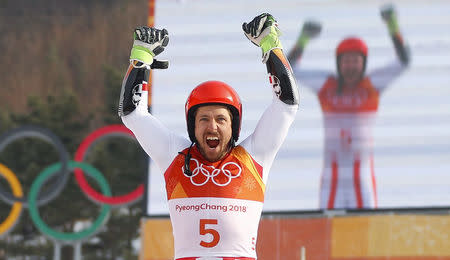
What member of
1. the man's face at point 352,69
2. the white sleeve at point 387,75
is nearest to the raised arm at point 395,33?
the white sleeve at point 387,75

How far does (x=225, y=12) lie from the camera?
15633 millimetres

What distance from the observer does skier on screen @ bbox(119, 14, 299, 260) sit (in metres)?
6.30

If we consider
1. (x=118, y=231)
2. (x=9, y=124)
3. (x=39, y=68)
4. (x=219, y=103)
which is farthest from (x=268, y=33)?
(x=39, y=68)

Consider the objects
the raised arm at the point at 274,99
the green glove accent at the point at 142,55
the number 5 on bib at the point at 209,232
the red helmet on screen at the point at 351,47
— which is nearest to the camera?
the number 5 on bib at the point at 209,232

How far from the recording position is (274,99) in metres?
6.54

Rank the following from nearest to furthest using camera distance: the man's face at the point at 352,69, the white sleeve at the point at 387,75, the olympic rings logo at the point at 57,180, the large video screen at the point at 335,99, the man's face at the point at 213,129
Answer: the man's face at the point at 213,129 → the large video screen at the point at 335,99 → the white sleeve at the point at 387,75 → the man's face at the point at 352,69 → the olympic rings logo at the point at 57,180

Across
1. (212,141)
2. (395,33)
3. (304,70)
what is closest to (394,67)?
(395,33)

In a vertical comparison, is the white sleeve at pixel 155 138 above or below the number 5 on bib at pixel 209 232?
above

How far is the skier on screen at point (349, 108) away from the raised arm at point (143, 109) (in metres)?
8.35

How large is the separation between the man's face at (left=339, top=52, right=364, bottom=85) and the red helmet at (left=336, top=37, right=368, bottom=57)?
14 cm

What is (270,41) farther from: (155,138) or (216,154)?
(155,138)

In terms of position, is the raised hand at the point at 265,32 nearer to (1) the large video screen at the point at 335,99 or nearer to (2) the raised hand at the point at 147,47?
(2) the raised hand at the point at 147,47

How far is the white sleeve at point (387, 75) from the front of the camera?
15094 millimetres

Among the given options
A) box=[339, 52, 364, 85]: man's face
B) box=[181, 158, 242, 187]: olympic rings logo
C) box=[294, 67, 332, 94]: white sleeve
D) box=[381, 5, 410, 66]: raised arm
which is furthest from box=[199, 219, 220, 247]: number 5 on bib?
Result: box=[381, 5, 410, 66]: raised arm
